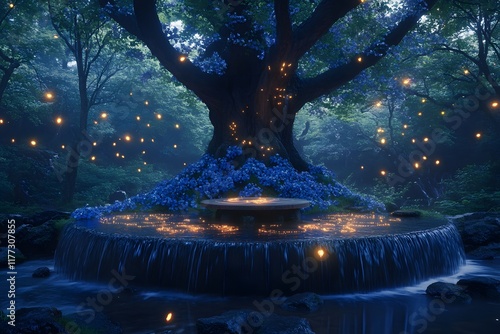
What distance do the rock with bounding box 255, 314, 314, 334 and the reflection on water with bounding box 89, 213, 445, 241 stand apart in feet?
7.79

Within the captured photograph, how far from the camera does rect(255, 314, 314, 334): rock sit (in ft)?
18.9

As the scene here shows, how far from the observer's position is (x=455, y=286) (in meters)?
8.01

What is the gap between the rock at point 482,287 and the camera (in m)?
7.91

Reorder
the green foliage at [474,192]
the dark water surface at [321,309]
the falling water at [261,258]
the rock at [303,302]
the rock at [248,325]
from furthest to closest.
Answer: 1. the green foliage at [474,192]
2. the falling water at [261,258]
3. the rock at [303,302]
4. the dark water surface at [321,309]
5. the rock at [248,325]

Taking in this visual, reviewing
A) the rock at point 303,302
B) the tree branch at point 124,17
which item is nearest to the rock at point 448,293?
the rock at point 303,302

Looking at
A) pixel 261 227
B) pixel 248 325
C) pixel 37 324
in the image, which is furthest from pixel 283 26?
pixel 37 324

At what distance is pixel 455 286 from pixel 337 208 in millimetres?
6033

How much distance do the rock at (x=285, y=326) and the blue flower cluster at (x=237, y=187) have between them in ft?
23.8

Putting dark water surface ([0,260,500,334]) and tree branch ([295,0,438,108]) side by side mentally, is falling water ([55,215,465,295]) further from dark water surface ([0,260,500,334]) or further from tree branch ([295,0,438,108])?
tree branch ([295,0,438,108])

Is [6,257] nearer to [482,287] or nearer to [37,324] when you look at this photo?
[37,324]

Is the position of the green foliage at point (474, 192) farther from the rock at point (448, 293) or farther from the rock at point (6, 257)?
the rock at point (6, 257)

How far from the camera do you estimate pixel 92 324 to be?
6234mm

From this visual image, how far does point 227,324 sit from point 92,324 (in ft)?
6.30

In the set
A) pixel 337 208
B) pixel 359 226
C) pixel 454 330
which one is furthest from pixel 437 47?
pixel 454 330
